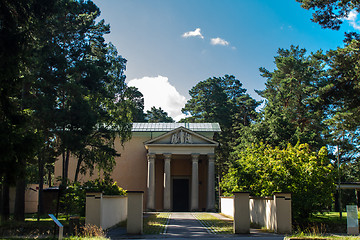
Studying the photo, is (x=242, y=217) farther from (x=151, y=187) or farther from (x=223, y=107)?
(x=223, y=107)

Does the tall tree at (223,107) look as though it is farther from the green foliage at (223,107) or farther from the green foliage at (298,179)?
the green foliage at (298,179)

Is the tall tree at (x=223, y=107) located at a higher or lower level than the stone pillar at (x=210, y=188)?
higher

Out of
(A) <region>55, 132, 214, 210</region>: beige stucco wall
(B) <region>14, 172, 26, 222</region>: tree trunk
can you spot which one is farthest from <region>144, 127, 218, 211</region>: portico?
(B) <region>14, 172, 26, 222</region>: tree trunk

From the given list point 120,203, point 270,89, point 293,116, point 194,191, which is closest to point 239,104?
point 270,89

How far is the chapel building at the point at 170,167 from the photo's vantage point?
34.4 metres

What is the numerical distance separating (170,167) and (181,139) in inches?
216

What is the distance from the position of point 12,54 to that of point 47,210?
64.9ft

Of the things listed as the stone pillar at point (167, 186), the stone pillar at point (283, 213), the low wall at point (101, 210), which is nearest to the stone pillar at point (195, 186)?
the stone pillar at point (167, 186)

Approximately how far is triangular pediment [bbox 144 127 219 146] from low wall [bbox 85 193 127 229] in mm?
17939

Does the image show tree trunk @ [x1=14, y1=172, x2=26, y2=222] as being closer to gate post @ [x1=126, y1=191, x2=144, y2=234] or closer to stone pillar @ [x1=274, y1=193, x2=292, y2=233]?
gate post @ [x1=126, y1=191, x2=144, y2=234]

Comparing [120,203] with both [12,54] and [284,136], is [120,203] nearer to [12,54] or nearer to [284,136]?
[12,54]

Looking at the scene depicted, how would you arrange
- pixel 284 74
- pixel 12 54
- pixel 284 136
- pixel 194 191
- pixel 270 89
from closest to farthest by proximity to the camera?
1. pixel 12 54
2. pixel 284 136
3. pixel 194 191
4. pixel 284 74
5. pixel 270 89

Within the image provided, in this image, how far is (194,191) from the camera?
34.2 m

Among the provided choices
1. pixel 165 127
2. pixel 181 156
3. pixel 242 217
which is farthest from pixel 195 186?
pixel 242 217
